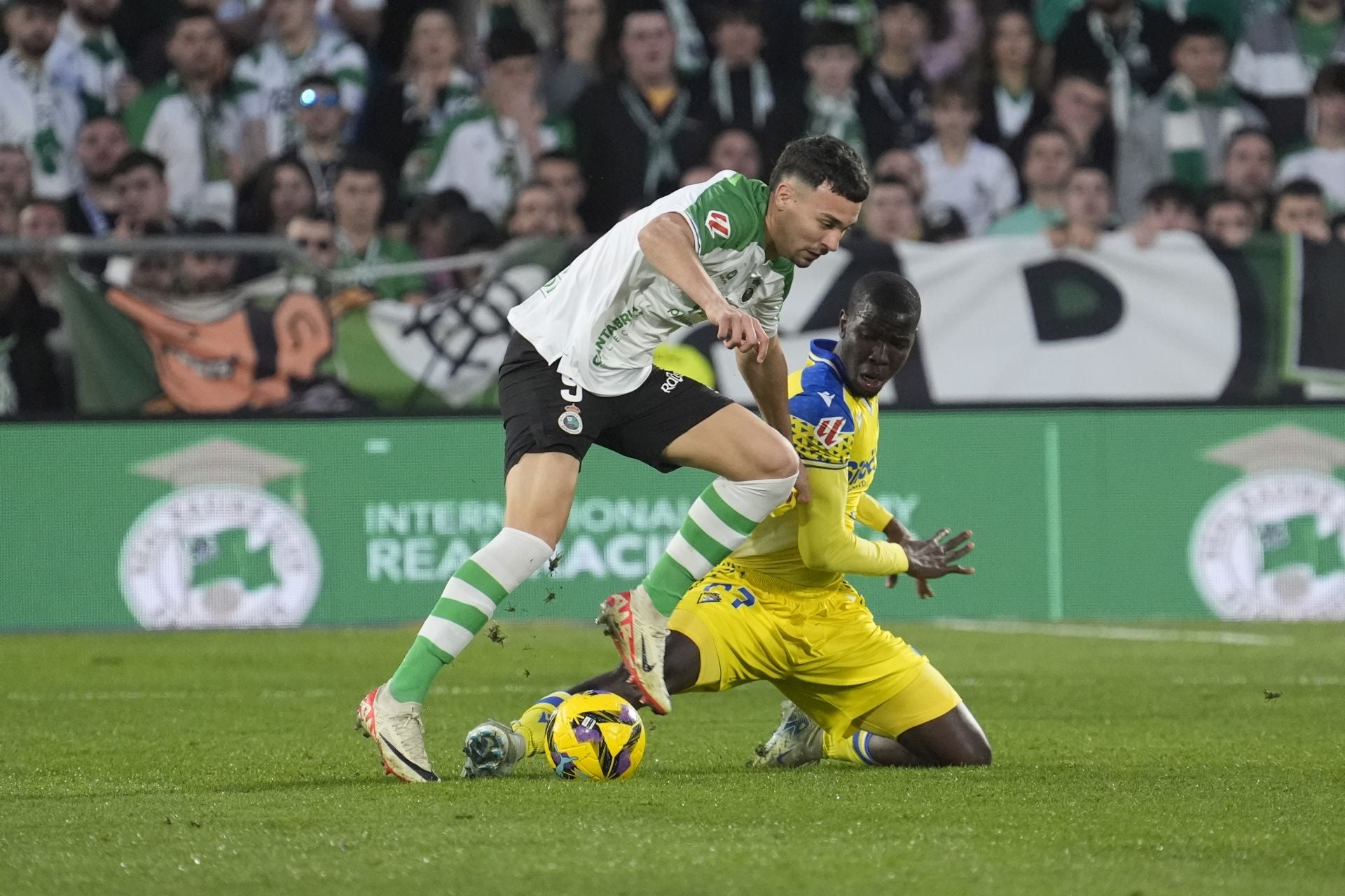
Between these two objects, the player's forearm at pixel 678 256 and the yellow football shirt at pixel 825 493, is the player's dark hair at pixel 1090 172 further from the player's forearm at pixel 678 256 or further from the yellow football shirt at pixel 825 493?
the player's forearm at pixel 678 256

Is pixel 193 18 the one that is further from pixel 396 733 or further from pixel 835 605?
pixel 396 733

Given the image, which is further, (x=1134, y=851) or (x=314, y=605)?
(x=314, y=605)

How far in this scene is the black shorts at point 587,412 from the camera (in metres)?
5.45

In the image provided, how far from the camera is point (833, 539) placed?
5832mm

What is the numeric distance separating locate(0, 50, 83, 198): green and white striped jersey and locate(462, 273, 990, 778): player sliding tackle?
7.63 m

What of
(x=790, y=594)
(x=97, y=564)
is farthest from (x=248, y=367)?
(x=790, y=594)

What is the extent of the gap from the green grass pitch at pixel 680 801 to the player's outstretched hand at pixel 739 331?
45.8 inches

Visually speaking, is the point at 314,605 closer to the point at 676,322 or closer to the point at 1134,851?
the point at 676,322

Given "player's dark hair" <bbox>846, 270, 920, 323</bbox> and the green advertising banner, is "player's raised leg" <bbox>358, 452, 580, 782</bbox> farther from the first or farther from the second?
the green advertising banner

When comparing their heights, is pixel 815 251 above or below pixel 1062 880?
above

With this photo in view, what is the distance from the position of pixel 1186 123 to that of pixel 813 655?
28.6 feet

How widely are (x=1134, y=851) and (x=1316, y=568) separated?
25.1 feet

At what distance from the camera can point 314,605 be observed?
11125 mm

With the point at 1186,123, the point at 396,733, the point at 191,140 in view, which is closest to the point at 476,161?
the point at 191,140
